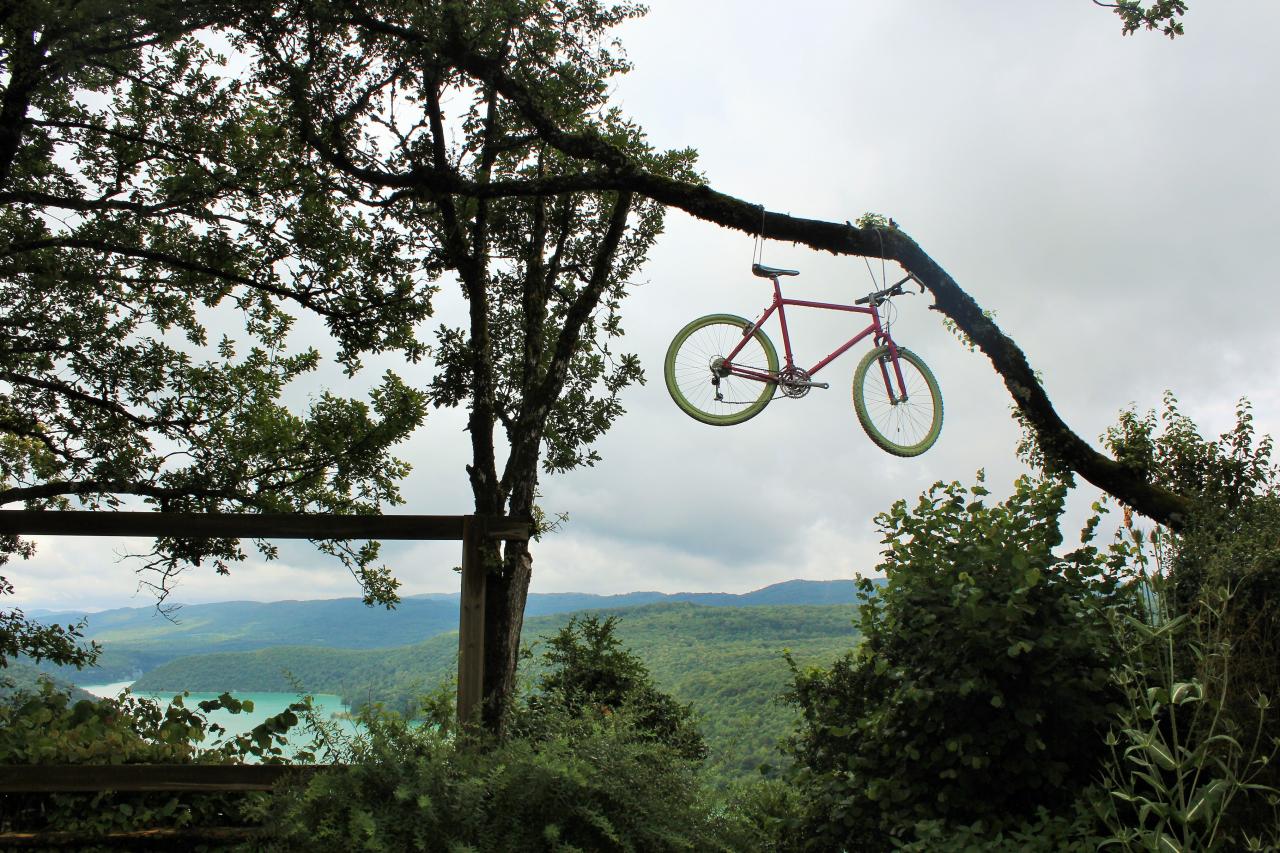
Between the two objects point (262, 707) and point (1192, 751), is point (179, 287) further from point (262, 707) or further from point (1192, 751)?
point (1192, 751)

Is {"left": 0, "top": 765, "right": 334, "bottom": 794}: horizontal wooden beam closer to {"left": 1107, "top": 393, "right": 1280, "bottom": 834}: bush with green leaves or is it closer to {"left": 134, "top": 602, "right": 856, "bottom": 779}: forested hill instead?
{"left": 134, "top": 602, "right": 856, "bottom": 779}: forested hill

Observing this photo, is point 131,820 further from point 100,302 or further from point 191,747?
point 100,302

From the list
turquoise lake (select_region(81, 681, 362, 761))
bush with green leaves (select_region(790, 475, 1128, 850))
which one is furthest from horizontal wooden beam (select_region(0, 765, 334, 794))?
bush with green leaves (select_region(790, 475, 1128, 850))

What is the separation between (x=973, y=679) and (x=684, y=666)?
794 cm

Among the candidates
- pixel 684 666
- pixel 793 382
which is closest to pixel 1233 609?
pixel 793 382

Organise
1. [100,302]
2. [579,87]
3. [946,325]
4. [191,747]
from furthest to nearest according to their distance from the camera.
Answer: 1. [100,302]
2. [579,87]
3. [946,325]
4. [191,747]

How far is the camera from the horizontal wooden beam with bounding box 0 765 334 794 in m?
5.33

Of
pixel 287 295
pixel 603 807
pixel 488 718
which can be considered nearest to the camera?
pixel 603 807

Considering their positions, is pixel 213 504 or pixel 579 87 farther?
pixel 213 504

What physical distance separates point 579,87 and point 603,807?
622cm

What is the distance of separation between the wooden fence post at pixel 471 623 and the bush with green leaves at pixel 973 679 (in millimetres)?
2043

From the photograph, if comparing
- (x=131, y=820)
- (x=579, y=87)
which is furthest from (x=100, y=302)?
(x=131, y=820)

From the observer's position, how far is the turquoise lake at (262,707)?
5.29 metres

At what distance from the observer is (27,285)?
9.95 meters
